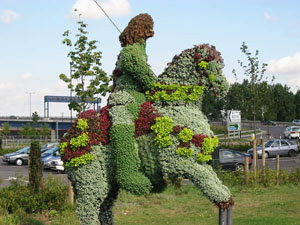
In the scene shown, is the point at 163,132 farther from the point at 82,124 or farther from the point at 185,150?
the point at 82,124

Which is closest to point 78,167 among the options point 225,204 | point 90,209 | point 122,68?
point 90,209

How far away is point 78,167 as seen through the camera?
6793 millimetres

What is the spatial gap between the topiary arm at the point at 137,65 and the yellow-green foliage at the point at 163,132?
71 cm

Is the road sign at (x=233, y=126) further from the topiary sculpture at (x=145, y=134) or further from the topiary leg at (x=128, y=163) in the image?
the topiary leg at (x=128, y=163)

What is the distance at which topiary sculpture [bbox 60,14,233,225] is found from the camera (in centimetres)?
627

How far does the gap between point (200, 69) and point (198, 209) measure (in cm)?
645

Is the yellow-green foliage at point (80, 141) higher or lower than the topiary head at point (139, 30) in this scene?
lower

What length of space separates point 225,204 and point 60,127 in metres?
62.6

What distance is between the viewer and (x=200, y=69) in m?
6.53

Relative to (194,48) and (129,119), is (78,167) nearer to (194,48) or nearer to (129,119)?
(129,119)

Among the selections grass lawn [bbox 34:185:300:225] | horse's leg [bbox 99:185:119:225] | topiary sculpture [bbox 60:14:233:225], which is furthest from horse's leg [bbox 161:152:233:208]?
grass lawn [bbox 34:185:300:225]

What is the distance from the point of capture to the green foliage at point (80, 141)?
22.0 ft

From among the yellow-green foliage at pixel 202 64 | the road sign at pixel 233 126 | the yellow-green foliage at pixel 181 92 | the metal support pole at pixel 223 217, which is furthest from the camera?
the road sign at pixel 233 126

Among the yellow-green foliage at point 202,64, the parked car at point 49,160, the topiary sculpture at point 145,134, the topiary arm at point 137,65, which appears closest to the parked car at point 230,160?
the parked car at point 49,160
